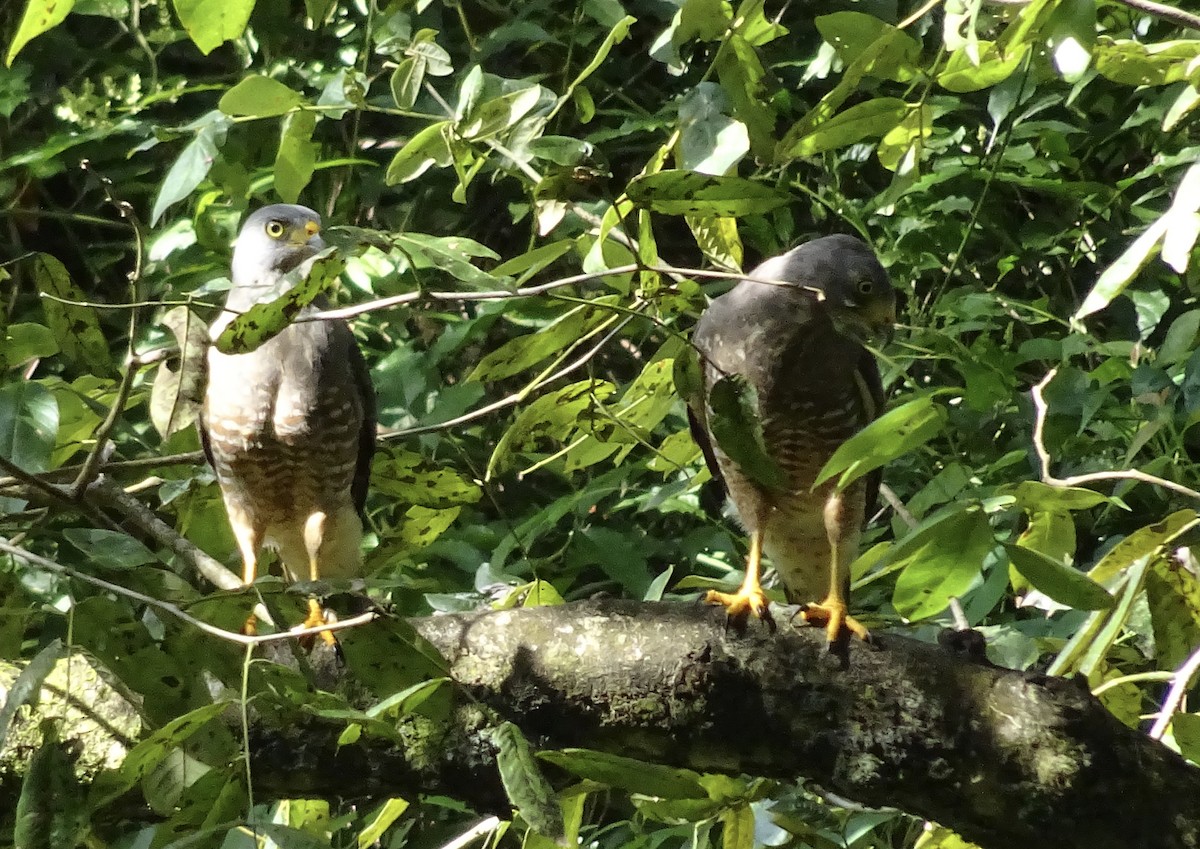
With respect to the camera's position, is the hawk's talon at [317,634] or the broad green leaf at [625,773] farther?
the hawk's talon at [317,634]

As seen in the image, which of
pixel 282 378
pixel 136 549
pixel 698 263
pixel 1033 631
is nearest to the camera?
pixel 136 549

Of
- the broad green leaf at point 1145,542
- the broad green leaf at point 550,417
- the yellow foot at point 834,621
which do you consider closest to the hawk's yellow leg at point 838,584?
the yellow foot at point 834,621

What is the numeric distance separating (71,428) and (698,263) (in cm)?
218

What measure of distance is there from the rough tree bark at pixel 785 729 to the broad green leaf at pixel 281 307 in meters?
0.62

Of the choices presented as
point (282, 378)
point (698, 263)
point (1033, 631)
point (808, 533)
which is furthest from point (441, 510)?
point (698, 263)

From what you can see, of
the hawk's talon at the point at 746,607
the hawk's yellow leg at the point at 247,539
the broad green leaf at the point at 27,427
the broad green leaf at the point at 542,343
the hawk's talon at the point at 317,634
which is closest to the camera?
the broad green leaf at the point at 27,427

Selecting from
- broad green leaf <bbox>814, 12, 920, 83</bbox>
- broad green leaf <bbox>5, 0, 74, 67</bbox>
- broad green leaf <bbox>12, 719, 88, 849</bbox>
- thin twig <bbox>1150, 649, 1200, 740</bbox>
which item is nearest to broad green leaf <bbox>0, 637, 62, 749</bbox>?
broad green leaf <bbox>12, 719, 88, 849</bbox>

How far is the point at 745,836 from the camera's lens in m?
1.75

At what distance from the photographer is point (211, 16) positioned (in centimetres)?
121

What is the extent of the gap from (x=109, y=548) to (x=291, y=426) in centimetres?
109

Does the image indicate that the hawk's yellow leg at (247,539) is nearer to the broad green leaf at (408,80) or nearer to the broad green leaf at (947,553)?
the broad green leaf at (408,80)

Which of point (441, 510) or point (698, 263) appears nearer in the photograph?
point (441, 510)

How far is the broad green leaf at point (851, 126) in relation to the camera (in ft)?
4.94

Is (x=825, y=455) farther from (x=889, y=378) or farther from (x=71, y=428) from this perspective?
(x=71, y=428)
